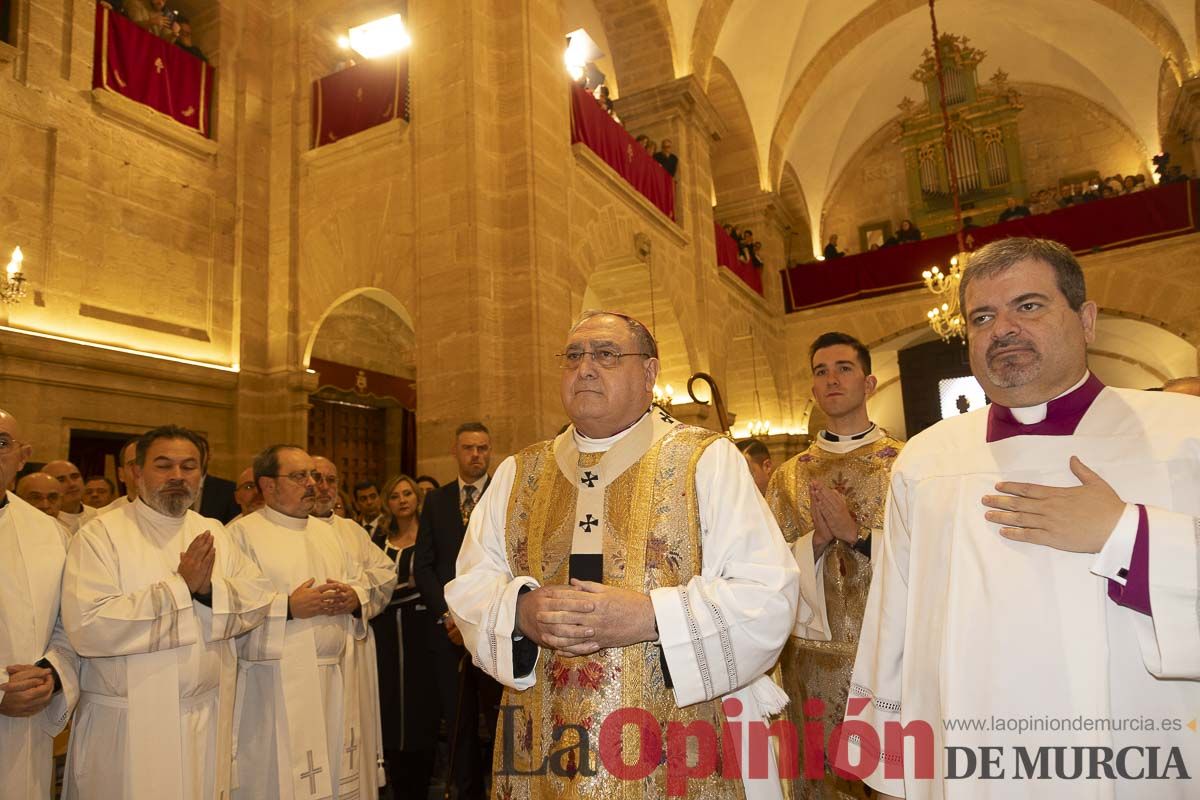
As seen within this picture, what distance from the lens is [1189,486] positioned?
157cm

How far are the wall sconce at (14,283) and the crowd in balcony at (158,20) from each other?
11.4ft

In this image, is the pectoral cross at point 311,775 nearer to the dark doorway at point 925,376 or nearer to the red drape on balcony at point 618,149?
the red drape on balcony at point 618,149

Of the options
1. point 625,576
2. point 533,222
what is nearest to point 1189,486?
point 625,576

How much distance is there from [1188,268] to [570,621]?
597 inches

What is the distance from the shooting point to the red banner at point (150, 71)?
8094 millimetres

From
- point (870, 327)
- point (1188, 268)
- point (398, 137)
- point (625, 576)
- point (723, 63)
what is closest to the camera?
point (625, 576)

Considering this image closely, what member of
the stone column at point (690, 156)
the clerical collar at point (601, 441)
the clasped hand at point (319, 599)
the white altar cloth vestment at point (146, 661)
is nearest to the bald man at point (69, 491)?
the white altar cloth vestment at point (146, 661)

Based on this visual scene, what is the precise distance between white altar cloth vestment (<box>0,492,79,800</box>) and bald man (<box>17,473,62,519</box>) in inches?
71.3

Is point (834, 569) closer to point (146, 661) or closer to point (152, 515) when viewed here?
point (146, 661)

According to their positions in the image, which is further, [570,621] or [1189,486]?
A: [570,621]

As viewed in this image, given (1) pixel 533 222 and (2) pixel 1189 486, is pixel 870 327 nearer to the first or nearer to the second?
(1) pixel 533 222

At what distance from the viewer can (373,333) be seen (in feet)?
40.6

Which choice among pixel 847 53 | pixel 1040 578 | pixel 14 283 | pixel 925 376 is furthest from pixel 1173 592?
pixel 925 376

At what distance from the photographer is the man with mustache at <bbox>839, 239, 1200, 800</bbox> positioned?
148cm
